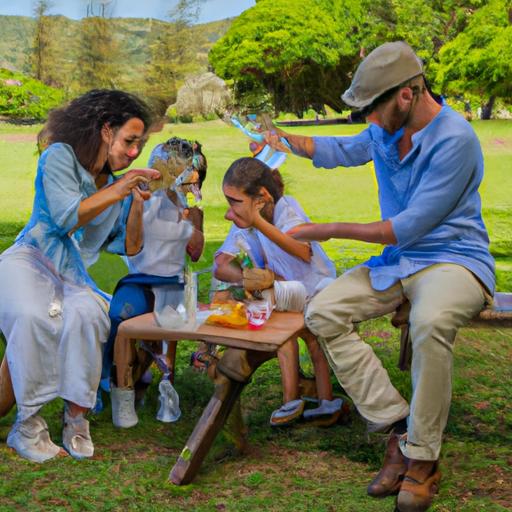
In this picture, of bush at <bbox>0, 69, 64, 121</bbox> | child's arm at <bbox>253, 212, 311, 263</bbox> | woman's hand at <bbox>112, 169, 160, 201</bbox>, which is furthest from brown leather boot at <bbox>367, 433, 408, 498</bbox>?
bush at <bbox>0, 69, 64, 121</bbox>

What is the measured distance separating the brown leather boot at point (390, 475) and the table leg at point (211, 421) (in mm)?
648

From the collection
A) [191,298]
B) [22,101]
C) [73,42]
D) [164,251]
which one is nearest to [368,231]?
[191,298]

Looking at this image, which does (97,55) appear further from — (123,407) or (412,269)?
(412,269)

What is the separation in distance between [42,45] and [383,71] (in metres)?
58.9

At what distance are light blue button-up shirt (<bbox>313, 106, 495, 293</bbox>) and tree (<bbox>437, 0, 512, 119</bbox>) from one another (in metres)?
24.4

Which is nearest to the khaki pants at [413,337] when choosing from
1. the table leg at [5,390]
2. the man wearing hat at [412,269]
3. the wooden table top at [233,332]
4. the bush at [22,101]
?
the man wearing hat at [412,269]

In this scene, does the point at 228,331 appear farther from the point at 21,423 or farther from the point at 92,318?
the point at 21,423

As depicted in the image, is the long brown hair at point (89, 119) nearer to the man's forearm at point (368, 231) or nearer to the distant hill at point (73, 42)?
the man's forearm at point (368, 231)

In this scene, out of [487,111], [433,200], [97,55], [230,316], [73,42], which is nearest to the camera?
[433,200]

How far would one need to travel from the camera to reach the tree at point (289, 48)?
42.0 meters

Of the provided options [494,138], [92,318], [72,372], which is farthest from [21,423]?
[494,138]

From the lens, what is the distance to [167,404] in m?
4.41

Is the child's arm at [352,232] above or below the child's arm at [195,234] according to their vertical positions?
above

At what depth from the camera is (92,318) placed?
3963 millimetres
